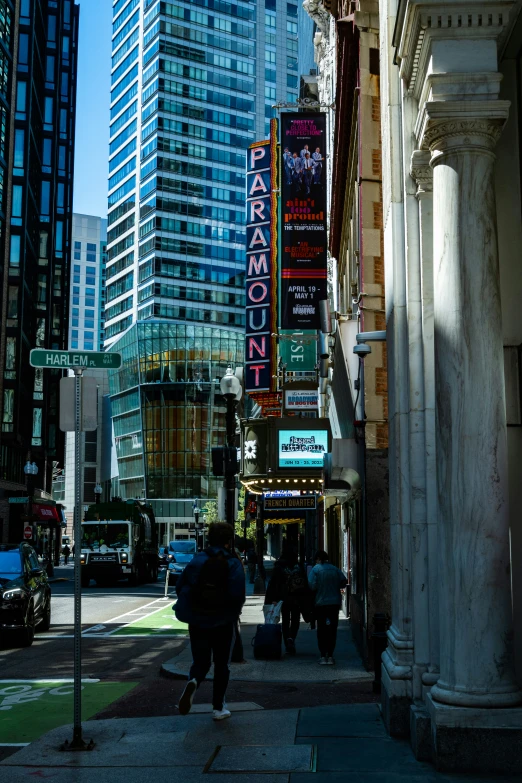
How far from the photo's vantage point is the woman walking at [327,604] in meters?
14.0

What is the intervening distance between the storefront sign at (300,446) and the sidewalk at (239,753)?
14940 mm

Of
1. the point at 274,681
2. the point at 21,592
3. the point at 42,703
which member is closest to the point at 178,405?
the point at 21,592

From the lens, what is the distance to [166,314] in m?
113

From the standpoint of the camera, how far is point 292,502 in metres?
36.7

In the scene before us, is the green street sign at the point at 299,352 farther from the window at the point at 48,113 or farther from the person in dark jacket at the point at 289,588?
the window at the point at 48,113

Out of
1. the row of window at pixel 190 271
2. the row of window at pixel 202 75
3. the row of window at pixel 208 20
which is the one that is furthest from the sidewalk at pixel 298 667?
the row of window at pixel 208 20

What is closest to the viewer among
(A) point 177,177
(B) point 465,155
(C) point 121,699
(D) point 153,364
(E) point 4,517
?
(B) point 465,155

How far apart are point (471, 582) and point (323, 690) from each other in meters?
5.90

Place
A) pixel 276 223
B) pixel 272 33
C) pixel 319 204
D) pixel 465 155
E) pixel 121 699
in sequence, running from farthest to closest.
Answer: pixel 272 33 < pixel 276 223 < pixel 319 204 < pixel 121 699 < pixel 465 155

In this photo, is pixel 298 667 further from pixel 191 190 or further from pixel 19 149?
pixel 191 190

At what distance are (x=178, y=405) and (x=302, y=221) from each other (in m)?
80.5

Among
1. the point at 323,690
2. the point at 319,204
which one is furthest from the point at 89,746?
the point at 319,204

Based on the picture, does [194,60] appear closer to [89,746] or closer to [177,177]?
[177,177]

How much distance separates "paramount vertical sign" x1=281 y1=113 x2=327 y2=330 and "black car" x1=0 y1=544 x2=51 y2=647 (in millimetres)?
10252
